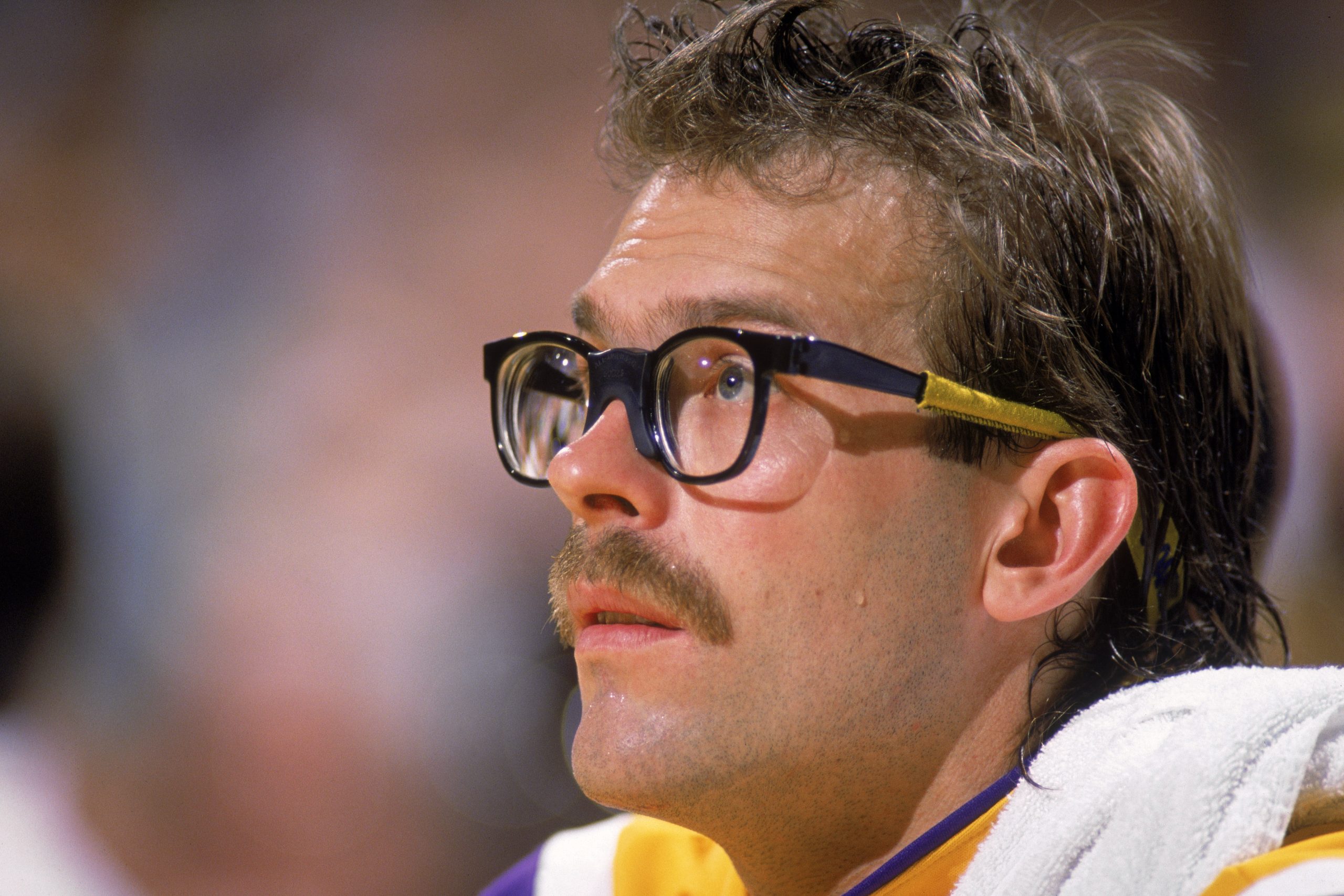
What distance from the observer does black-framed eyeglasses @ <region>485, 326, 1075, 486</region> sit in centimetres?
116

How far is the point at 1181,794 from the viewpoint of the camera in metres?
0.95

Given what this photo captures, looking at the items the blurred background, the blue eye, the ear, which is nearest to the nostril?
the blue eye

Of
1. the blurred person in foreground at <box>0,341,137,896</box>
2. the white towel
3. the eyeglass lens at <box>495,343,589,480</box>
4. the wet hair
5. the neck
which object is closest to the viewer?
the white towel

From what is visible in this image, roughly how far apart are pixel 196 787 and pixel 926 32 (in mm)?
2176

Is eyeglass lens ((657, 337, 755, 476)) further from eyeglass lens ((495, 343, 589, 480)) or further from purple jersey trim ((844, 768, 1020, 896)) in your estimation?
purple jersey trim ((844, 768, 1020, 896))

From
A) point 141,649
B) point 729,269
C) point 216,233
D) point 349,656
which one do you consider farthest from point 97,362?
point 729,269

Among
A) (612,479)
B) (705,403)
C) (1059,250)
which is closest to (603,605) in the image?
(612,479)

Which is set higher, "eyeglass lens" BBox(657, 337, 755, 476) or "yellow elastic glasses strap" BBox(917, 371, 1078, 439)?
"eyeglass lens" BBox(657, 337, 755, 476)

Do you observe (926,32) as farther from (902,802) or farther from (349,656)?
(349,656)

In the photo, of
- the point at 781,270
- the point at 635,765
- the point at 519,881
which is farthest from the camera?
the point at 519,881

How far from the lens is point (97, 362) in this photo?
2668 millimetres

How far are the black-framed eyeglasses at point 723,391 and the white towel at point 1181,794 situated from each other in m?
0.38

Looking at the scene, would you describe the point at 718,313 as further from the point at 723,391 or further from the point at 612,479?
the point at 612,479

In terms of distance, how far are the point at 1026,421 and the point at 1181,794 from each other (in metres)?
0.46
